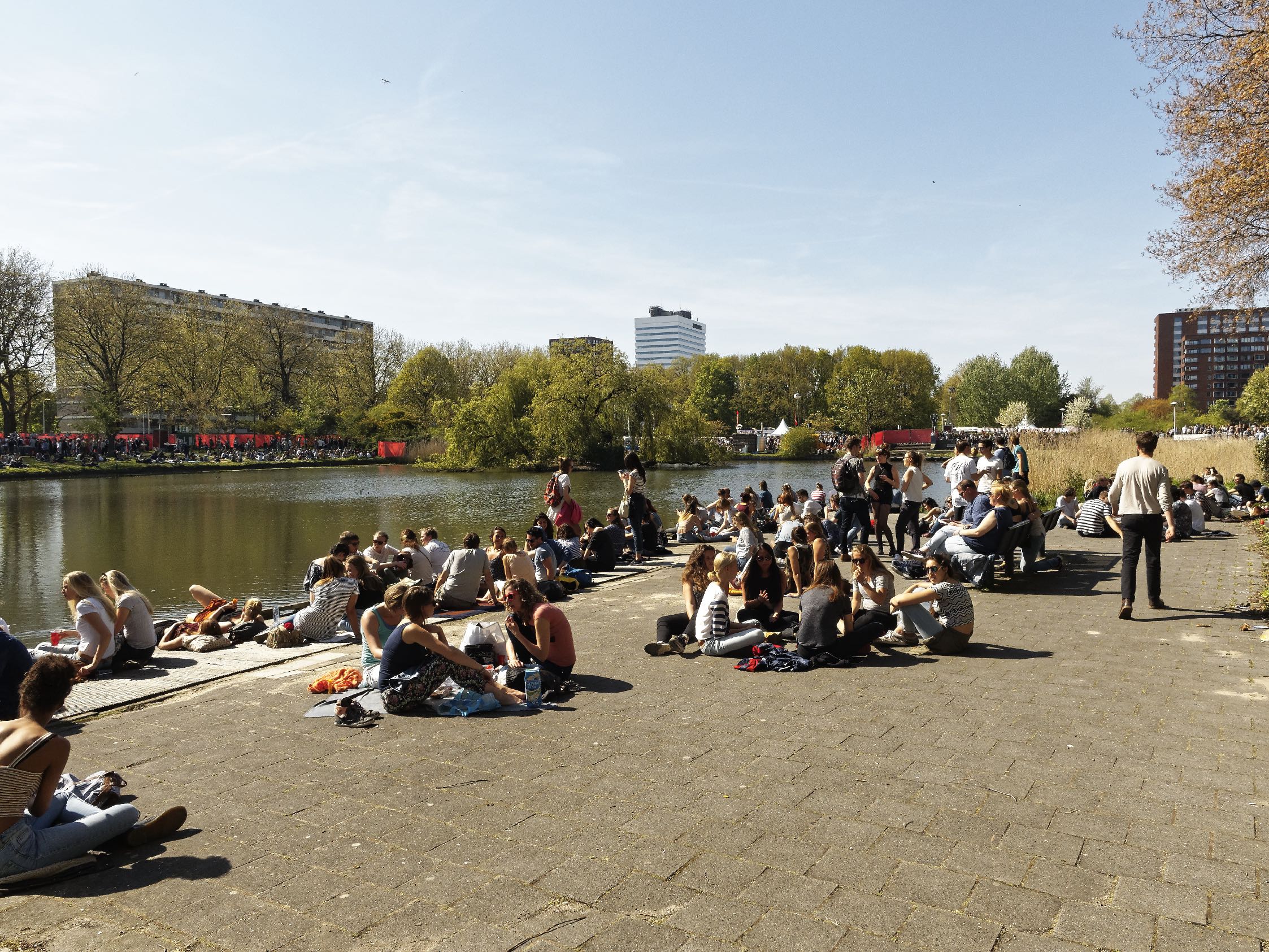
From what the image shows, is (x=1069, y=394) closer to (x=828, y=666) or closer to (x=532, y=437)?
(x=532, y=437)

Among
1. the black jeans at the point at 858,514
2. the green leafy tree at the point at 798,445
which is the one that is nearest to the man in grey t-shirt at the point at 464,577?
the black jeans at the point at 858,514

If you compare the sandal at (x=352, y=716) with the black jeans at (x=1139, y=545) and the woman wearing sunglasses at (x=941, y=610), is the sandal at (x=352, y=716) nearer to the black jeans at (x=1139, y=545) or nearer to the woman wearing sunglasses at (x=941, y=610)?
the woman wearing sunglasses at (x=941, y=610)

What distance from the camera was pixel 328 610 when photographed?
8.75 m

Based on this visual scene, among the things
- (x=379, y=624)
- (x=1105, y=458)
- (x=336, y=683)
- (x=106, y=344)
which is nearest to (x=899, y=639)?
(x=379, y=624)

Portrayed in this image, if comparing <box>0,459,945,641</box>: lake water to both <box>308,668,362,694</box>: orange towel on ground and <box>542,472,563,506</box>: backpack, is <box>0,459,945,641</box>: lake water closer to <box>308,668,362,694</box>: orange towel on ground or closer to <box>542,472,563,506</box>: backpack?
<box>542,472,563,506</box>: backpack

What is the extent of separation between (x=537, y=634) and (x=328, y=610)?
3.36m

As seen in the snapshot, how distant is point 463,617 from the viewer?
388 inches

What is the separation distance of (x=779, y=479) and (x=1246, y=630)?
39.5 meters

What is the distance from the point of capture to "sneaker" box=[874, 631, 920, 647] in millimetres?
7441

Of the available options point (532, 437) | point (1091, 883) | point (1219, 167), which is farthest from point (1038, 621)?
point (532, 437)

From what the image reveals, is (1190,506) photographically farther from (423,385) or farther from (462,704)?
(423,385)

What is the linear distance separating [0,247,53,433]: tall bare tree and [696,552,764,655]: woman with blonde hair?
53566mm

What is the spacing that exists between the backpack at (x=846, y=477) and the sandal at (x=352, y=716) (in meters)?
8.27

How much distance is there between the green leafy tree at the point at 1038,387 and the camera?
8562cm
